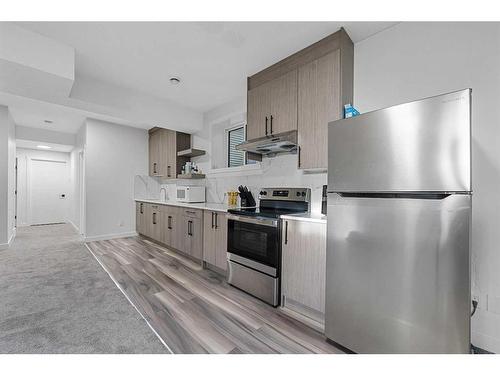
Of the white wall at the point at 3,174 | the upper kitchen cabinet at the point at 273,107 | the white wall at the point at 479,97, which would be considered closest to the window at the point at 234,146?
the upper kitchen cabinet at the point at 273,107

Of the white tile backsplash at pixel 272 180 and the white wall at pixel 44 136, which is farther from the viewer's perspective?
the white wall at pixel 44 136

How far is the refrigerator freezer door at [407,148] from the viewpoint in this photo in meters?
1.15

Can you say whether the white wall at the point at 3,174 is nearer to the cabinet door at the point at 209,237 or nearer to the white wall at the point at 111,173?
the white wall at the point at 111,173

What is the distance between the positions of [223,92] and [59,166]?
7.27 metres

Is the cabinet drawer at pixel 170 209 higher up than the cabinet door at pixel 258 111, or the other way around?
the cabinet door at pixel 258 111

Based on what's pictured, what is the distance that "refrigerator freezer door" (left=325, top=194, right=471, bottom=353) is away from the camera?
1.16 m

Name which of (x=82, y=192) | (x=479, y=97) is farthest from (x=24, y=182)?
(x=479, y=97)

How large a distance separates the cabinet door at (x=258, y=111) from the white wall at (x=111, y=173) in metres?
3.75

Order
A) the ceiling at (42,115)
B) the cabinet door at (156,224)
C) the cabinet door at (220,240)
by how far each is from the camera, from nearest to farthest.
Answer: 1. the cabinet door at (220,240)
2. the ceiling at (42,115)
3. the cabinet door at (156,224)

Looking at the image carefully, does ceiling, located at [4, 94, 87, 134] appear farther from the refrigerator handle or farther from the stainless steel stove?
the refrigerator handle

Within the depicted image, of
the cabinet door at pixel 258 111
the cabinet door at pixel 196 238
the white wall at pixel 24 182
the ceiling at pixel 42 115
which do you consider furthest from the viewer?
the white wall at pixel 24 182

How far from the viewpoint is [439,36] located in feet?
5.71

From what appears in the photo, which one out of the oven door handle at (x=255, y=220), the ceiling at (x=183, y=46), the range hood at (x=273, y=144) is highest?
the ceiling at (x=183, y=46)
